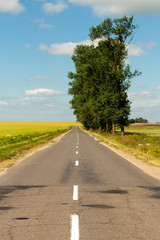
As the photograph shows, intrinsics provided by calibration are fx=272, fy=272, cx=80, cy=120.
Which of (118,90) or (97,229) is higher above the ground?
(118,90)

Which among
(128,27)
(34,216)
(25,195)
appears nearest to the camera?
(34,216)

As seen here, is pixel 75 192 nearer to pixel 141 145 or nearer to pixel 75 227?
pixel 75 227

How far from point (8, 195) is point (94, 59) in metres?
35.0

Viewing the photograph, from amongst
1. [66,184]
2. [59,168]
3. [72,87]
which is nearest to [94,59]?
[72,87]

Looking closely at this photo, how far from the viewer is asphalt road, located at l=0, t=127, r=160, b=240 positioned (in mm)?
4818

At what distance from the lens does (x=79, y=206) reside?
21.3 feet

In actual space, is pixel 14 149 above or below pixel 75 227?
below

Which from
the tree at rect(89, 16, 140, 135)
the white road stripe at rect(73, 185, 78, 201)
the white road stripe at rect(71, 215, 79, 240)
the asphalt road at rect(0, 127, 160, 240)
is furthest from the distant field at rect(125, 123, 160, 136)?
the white road stripe at rect(71, 215, 79, 240)

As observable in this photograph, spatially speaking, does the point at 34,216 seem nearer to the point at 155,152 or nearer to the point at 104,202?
the point at 104,202

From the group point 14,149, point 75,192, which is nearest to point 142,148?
point 14,149

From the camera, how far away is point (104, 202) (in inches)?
271

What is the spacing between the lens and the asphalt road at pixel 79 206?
482 cm

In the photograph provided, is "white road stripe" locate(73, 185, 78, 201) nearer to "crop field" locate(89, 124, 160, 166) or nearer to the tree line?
"crop field" locate(89, 124, 160, 166)

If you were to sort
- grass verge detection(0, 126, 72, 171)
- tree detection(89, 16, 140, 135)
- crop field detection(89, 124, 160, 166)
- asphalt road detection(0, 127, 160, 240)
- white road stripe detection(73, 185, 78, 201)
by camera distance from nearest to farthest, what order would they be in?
asphalt road detection(0, 127, 160, 240) → white road stripe detection(73, 185, 78, 201) → grass verge detection(0, 126, 72, 171) → crop field detection(89, 124, 160, 166) → tree detection(89, 16, 140, 135)
